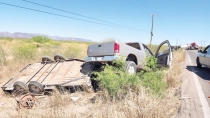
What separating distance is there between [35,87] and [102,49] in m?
3.06

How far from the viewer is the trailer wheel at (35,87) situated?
6.74m

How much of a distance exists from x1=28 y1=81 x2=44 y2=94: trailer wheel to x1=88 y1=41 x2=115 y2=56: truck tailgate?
2.64 meters

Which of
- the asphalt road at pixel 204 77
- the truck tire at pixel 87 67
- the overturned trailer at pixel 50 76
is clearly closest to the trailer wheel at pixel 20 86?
the overturned trailer at pixel 50 76

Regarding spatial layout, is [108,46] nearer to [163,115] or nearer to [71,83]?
[71,83]

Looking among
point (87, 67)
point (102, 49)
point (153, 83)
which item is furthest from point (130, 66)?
point (153, 83)

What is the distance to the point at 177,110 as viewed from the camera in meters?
4.35

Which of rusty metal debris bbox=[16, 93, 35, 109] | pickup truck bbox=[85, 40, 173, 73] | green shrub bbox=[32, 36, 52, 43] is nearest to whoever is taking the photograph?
rusty metal debris bbox=[16, 93, 35, 109]

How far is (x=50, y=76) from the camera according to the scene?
787 cm

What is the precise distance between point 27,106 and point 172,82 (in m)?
5.10

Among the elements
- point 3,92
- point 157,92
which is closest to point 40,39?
point 3,92

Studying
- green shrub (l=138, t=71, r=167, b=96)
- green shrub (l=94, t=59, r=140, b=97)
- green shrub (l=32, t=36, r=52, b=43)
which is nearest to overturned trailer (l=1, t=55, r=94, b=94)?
green shrub (l=94, t=59, r=140, b=97)

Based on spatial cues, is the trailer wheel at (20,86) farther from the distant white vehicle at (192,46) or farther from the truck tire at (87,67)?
the distant white vehicle at (192,46)

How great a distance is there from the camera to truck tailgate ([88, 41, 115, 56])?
24.8 feet

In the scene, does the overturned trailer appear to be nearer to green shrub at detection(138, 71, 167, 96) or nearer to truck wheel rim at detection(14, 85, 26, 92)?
truck wheel rim at detection(14, 85, 26, 92)
